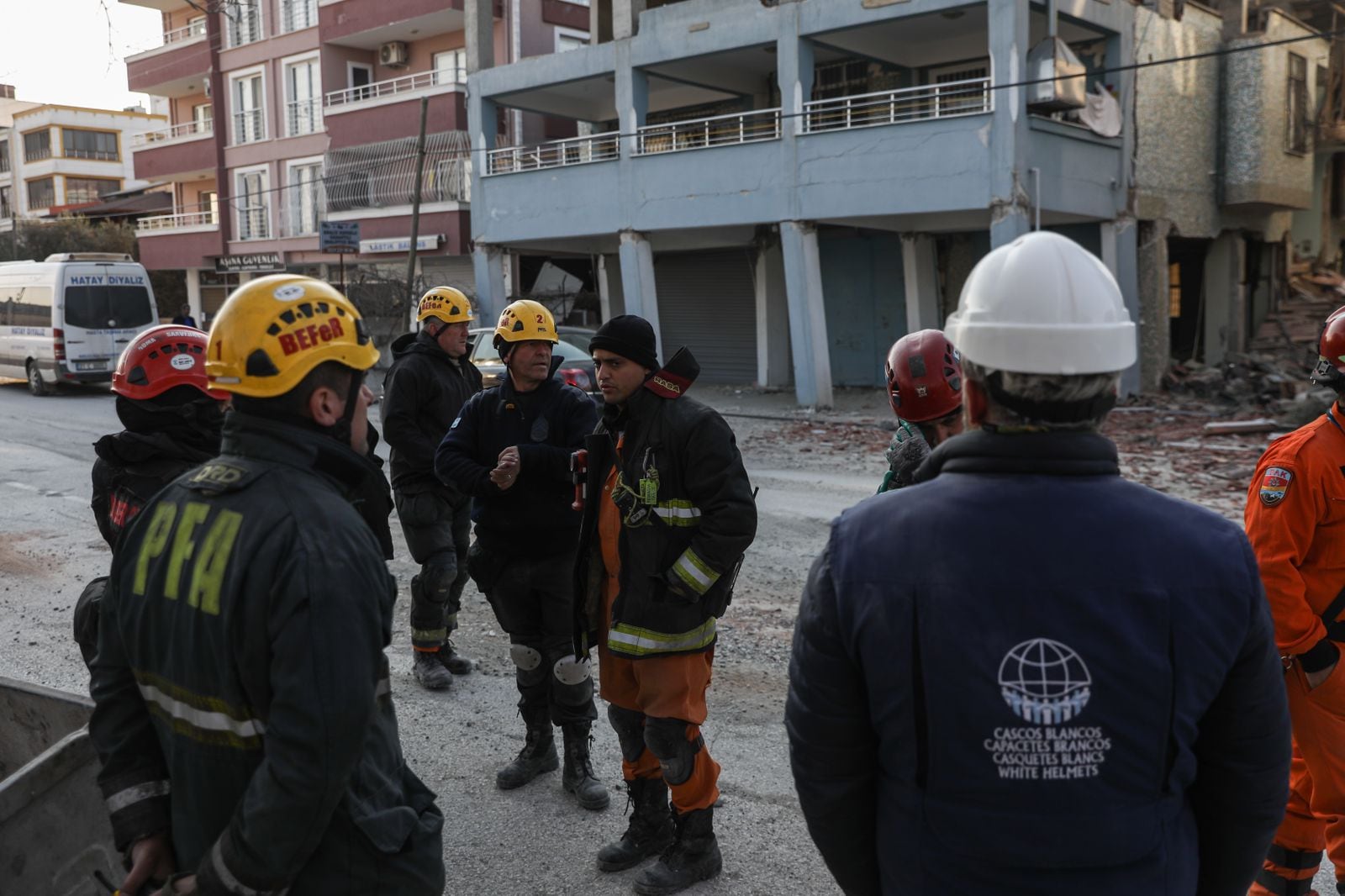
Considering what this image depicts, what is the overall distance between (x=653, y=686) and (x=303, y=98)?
31.0 meters

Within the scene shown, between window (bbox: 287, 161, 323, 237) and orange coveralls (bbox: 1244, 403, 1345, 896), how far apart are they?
2967 cm

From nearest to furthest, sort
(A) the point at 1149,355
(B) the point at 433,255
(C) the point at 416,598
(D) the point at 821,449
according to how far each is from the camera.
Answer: (C) the point at 416,598 < (D) the point at 821,449 < (A) the point at 1149,355 < (B) the point at 433,255

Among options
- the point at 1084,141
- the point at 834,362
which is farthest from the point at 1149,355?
the point at 834,362

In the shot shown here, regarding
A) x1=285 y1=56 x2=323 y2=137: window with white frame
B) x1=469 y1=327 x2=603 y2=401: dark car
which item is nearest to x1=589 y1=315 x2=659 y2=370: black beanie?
x1=469 y1=327 x2=603 y2=401: dark car

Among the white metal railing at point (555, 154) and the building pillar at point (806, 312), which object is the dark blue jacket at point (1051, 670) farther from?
the white metal railing at point (555, 154)

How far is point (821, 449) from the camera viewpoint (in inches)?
584

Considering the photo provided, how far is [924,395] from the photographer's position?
3518mm

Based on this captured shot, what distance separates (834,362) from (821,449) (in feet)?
28.2

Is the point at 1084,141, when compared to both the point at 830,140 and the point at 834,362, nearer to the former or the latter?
the point at 830,140

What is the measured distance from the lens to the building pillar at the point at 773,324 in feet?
75.9

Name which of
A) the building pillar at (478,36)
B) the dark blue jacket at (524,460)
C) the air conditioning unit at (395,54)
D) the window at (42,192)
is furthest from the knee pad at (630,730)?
the window at (42,192)

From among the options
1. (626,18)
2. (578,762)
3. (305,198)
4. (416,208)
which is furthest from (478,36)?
(578,762)

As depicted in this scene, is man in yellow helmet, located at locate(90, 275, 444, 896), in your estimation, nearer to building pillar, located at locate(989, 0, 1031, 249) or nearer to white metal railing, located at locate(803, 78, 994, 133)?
building pillar, located at locate(989, 0, 1031, 249)

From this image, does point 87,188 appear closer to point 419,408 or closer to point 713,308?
point 713,308
